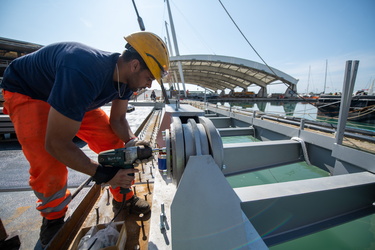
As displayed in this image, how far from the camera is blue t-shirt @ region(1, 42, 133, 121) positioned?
98 centimetres

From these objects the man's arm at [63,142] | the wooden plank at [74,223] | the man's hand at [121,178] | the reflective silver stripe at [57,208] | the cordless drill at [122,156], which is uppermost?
the man's arm at [63,142]

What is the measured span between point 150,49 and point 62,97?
73 cm

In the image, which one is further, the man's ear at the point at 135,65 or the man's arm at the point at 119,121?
the man's arm at the point at 119,121

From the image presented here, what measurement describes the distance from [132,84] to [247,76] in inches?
1407

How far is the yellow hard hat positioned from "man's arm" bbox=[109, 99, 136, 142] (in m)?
0.68

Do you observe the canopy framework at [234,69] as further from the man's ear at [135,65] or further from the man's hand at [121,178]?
the man's hand at [121,178]

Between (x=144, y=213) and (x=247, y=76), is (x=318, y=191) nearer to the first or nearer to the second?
(x=144, y=213)

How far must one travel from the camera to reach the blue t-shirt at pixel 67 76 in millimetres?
981

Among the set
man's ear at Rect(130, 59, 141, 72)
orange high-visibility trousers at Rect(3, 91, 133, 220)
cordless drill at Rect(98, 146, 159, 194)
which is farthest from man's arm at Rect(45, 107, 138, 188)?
man's ear at Rect(130, 59, 141, 72)

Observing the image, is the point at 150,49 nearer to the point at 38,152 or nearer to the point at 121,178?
the point at 121,178

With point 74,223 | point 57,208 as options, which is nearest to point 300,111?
point 74,223

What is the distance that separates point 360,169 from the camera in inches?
104

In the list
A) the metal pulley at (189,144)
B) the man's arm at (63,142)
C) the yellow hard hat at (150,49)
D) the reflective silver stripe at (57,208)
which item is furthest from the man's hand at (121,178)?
the yellow hard hat at (150,49)

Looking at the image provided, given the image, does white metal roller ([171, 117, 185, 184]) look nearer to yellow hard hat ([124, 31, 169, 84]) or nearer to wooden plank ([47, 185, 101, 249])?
yellow hard hat ([124, 31, 169, 84])
